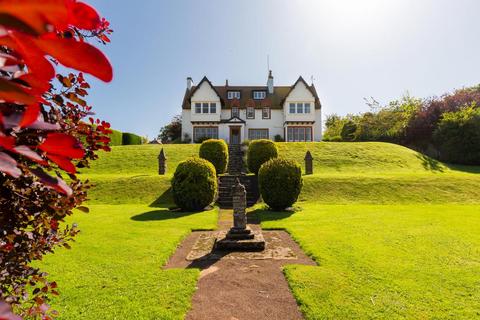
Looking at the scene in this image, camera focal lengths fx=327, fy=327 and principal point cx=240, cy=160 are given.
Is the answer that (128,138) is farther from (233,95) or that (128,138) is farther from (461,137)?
(461,137)

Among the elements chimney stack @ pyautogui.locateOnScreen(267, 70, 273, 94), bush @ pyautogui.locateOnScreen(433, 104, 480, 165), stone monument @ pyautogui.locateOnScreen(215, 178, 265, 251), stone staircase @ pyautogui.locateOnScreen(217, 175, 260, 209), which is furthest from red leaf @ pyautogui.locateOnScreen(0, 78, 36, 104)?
chimney stack @ pyautogui.locateOnScreen(267, 70, 273, 94)

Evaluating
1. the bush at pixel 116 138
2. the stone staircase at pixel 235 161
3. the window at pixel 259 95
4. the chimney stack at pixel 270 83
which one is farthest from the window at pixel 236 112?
the bush at pixel 116 138

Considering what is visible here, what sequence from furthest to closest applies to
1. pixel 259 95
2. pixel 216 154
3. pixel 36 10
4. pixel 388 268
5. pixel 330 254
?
pixel 259 95, pixel 216 154, pixel 330 254, pixel 388 268, pixel 36 10

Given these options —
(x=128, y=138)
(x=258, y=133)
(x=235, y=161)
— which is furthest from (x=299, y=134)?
(x=128, y=138)

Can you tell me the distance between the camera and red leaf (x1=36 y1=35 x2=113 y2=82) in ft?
1.79

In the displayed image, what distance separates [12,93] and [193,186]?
1614 centimetres

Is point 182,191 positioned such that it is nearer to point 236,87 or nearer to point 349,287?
point 349,287

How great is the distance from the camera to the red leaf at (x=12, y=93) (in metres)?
0.54

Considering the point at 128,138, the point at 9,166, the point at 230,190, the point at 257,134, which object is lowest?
the point at 230,190

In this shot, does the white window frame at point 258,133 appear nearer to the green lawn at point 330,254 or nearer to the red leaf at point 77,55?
the green lawn at point 330,254

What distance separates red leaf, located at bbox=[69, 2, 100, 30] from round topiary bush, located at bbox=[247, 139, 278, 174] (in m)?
24.8

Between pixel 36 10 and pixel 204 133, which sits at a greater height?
pixel 204 133

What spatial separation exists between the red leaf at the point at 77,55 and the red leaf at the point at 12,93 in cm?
8

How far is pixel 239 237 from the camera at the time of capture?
9.54m
